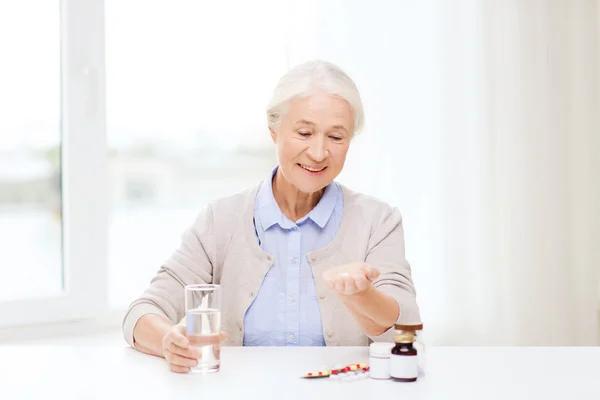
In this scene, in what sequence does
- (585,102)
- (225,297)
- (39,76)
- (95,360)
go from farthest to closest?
1. (585,102)
2. (39,76)
3. (225,297)
4. (95,360)

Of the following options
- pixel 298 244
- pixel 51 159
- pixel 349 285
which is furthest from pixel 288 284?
pixel 51 159

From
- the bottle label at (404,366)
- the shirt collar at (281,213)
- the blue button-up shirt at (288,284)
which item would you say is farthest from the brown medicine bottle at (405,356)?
the shirt collar at (281,213)

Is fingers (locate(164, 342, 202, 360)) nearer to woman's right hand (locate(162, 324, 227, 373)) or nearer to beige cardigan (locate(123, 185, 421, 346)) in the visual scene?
woman's right hand (locate(162, 324, 227, 373))

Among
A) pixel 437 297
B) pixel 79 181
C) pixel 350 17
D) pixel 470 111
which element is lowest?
pixel 437 297

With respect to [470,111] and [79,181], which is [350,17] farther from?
[79,181]

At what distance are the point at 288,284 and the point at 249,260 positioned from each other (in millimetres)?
114

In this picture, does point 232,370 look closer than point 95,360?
Yes

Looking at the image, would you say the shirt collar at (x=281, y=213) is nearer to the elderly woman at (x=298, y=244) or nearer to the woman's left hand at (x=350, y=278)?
the elderly woman at (x=298, y=244)

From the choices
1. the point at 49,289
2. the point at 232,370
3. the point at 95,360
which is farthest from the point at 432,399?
the point at 49,289

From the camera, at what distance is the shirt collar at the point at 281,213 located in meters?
1.94

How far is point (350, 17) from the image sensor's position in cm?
294

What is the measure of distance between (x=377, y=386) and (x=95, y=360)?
1.99 feet

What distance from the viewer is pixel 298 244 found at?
1.91 m

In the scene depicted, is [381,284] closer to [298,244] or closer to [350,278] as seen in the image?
[298,244]
